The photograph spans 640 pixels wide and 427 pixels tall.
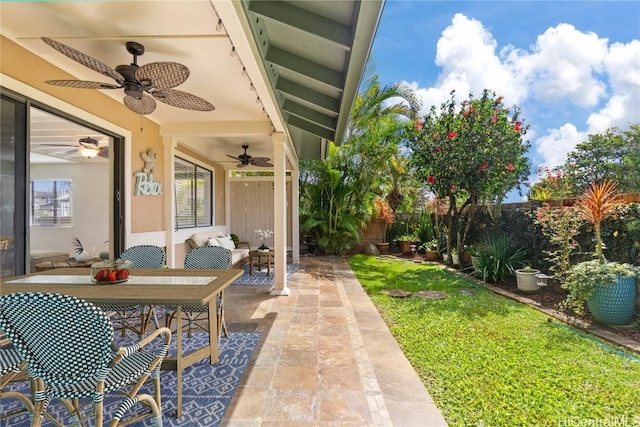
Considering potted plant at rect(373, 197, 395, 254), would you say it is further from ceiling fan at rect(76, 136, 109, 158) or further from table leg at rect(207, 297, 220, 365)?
table leg at rect(207, 297, 220, 365)

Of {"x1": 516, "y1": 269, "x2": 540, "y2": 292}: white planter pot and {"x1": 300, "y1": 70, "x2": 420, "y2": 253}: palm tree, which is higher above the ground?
{"x1": 300, "y1": 70, "x2": 420, "y2": 253}: palm tree

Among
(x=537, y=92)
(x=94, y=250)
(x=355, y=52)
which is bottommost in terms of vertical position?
(x=94, y=250)

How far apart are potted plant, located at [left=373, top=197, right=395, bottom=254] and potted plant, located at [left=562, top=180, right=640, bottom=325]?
6444 mm

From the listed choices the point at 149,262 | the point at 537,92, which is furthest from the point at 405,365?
the point at 537,92

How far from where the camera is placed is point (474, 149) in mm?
6555

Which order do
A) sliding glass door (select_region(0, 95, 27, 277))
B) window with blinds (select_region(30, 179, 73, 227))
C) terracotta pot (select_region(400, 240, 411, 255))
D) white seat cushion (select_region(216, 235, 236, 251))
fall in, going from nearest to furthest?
sliding glass door (select_region(0, 95, 27, 277)) → white seat cushion (select_region(216, 235, 236, 251)) → window with blinds (select_region(30, 179, 73, 227)) → terracotta pot (select_region(400, 240, 411, 255))

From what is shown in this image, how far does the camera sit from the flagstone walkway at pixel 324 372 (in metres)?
2.04

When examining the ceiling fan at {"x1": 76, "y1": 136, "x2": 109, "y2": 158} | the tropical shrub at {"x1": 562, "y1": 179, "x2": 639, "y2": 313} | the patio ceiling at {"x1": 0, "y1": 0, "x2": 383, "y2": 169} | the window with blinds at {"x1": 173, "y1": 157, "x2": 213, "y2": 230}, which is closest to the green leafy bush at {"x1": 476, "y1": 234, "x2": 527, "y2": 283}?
the tropical shrub at {"x1": 562, "y1": 179, "x2": 639, "y2": 313}

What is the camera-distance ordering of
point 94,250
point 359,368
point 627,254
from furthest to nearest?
point 94,250, point 627,254, point 359,368

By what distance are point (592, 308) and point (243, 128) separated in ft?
17.6

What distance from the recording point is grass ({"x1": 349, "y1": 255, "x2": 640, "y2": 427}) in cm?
211

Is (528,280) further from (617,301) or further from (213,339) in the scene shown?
(213,339)

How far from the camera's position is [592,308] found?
146 inches

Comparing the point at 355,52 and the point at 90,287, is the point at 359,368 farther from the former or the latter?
the point at 355,52
